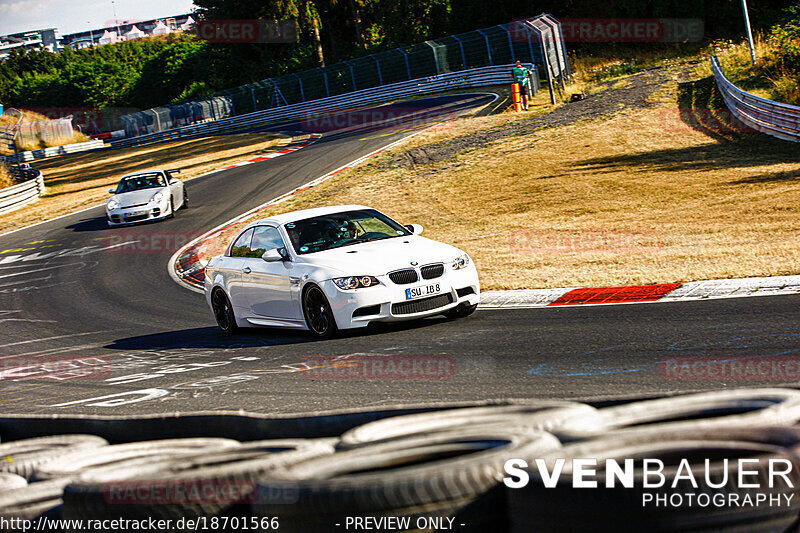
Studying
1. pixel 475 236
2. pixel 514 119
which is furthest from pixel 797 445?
pixel 514 119

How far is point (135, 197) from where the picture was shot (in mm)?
27688

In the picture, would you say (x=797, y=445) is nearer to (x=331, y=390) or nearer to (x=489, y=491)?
(x=489, y=491)

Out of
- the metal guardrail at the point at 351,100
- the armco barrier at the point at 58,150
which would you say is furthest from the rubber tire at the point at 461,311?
the armco barrier at the point at 58,150

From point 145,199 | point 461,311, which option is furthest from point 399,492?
point 145,199

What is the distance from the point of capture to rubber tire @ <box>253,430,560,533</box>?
134 inches

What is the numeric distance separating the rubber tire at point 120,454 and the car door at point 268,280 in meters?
6.11

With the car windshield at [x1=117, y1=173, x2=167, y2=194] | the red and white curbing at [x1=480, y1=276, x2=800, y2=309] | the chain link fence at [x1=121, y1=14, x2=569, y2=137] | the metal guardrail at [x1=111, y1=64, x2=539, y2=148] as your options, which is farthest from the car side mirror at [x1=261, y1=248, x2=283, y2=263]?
the metal guardrail at [x1=111, y1=64, x2=539, y2=148]

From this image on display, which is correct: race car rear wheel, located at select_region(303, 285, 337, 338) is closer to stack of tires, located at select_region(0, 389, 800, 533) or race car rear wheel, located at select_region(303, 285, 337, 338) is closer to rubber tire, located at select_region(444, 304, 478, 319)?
rubber tire, located at select_region(444, 304, 478, 319)

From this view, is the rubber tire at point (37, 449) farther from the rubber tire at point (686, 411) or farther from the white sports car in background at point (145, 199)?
the white sports car in background at point (145, 199)

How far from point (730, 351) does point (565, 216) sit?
493 inches

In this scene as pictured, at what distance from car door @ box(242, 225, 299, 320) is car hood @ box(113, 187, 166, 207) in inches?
654

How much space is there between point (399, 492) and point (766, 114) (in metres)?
24.9

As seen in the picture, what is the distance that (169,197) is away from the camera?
27891 millimetres

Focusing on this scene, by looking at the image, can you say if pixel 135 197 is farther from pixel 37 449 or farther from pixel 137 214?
pixel 37 449
